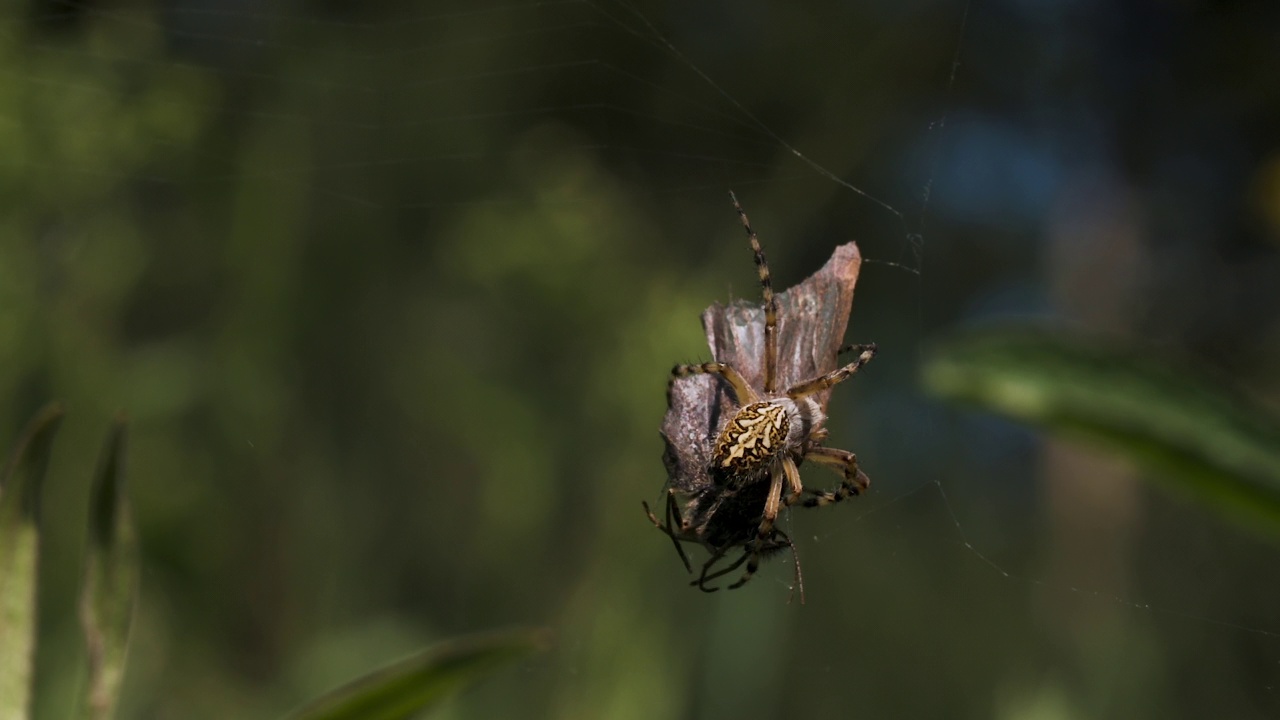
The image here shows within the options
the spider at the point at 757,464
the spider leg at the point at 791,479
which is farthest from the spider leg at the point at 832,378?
the spider leg at the point at 791,479

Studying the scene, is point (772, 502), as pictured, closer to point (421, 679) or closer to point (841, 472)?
point (841, 472)

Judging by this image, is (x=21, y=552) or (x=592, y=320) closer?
(x=21, y=552)

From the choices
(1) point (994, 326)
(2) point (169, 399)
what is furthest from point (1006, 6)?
(1) point (994, 326)

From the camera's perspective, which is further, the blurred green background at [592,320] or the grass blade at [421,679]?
the blurred green background at [592,320]

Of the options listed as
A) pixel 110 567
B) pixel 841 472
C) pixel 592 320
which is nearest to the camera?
pixel 110 567

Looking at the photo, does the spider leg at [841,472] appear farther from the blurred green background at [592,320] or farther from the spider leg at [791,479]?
the blurred green background at [592,320]

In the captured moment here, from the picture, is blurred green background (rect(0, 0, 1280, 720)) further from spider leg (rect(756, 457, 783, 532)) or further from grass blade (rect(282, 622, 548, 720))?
grass blade (rect(282, 622, 548, 720))

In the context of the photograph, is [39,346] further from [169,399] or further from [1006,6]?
[1006,6]

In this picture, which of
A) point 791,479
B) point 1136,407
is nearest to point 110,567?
point 1136,407
